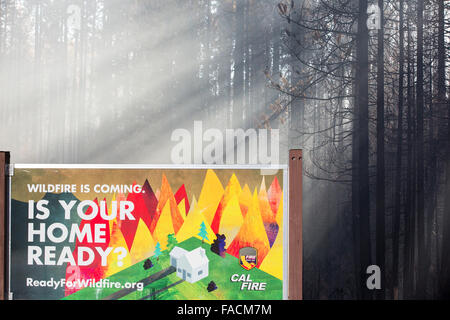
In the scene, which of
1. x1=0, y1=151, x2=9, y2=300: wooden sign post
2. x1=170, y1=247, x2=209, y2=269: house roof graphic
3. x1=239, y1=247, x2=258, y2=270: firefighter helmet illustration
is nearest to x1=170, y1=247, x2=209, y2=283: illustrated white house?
x1=170, y1=247, x2=209, y2=269: house roof graphic

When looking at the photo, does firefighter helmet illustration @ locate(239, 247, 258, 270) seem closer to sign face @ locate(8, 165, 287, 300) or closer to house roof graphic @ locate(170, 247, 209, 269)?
sign face @ locate(8, 165, 287, 300)

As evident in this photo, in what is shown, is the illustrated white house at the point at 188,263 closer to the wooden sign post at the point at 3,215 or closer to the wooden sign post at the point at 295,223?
the wooden sign post at the point at 295,223

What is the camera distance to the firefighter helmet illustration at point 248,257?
4.12m

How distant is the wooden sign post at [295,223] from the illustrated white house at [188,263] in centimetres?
83

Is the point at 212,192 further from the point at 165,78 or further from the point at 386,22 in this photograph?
the point at 165,78

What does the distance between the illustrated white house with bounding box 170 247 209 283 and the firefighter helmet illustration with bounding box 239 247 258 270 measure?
339 millimetres

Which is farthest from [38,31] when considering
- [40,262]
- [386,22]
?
[40,262]

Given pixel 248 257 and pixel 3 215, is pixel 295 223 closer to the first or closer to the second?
pixel 248 257

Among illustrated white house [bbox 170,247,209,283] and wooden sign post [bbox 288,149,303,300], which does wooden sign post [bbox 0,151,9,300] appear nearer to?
illustrated white house [bbox 170,247,209,283]

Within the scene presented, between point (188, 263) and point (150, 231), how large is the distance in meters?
0.48

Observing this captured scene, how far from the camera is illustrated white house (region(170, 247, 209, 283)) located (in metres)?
4.08

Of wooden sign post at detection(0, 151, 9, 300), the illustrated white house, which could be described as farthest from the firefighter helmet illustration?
wooden sign post at detection(0, 151, 9, 300)

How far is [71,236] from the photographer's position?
4133 mm

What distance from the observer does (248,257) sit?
412 cm
